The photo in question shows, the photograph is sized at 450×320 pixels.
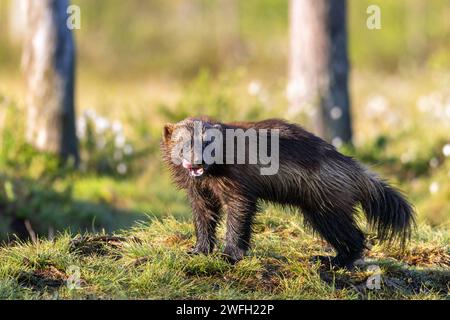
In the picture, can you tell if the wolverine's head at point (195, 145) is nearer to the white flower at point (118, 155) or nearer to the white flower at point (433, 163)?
the white flower at point (118, 155)

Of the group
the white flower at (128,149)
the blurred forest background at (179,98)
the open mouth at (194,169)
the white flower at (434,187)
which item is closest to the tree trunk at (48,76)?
→ the blurred forest background at (179,98)

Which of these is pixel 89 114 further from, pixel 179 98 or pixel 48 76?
pixel 179 98

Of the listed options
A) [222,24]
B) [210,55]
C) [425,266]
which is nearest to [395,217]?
[425,266]

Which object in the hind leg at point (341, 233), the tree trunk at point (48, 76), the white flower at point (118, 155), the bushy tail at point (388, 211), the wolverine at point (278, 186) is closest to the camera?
the wolverine at point (278, 186)

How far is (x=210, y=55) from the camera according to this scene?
2495 centimetres

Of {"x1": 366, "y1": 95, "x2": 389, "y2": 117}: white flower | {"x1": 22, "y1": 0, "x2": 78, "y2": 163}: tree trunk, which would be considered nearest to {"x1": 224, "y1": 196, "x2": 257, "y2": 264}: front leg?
{"x1": 22, "y1": 0, "x2": 78, "y2": 163}: tree trunk

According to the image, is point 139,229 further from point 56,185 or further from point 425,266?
point 56,185

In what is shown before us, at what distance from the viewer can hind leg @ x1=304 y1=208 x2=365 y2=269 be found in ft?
20.1

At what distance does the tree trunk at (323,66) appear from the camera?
11.8 meters

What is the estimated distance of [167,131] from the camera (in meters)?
6.26

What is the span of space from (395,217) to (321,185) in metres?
0.68

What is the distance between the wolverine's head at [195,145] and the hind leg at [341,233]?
94 cm

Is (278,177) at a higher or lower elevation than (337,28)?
lower

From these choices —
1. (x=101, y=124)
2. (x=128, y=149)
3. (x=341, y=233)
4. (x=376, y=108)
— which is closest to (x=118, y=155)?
(x=128, y=149)
